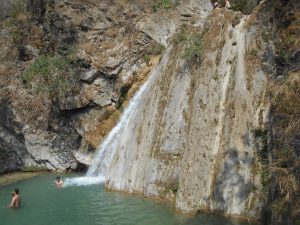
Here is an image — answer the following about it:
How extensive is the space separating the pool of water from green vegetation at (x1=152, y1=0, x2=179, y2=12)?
18.4 meters

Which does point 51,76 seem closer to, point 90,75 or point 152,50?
point 90,75

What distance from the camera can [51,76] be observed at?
1380 inches

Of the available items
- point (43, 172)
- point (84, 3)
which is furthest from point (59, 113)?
point (84, 3)

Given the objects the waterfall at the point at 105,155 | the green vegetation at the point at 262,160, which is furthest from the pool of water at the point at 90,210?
the waterfall at the point at 105,155

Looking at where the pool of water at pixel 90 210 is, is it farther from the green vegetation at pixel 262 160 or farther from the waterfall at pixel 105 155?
the waterfall at pixel 105 155

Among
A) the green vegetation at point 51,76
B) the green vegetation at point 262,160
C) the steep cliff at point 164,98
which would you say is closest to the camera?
the green vegetation at point 262,160

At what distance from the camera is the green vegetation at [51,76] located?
34.2 metres

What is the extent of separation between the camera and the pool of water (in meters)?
16.2

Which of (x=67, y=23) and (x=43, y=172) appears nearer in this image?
(x=43, y=172)

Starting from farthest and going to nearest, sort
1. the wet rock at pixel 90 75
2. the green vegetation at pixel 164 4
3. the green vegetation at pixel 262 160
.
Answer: the green vegetation at pixel 164 4, the wet rock at pixel 90 75, the green vegetation at pixel 262 160

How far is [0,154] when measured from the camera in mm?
32688

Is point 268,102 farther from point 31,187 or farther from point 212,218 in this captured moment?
point 31,187

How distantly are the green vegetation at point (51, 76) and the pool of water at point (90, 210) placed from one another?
1131cm

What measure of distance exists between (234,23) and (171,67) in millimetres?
4287
